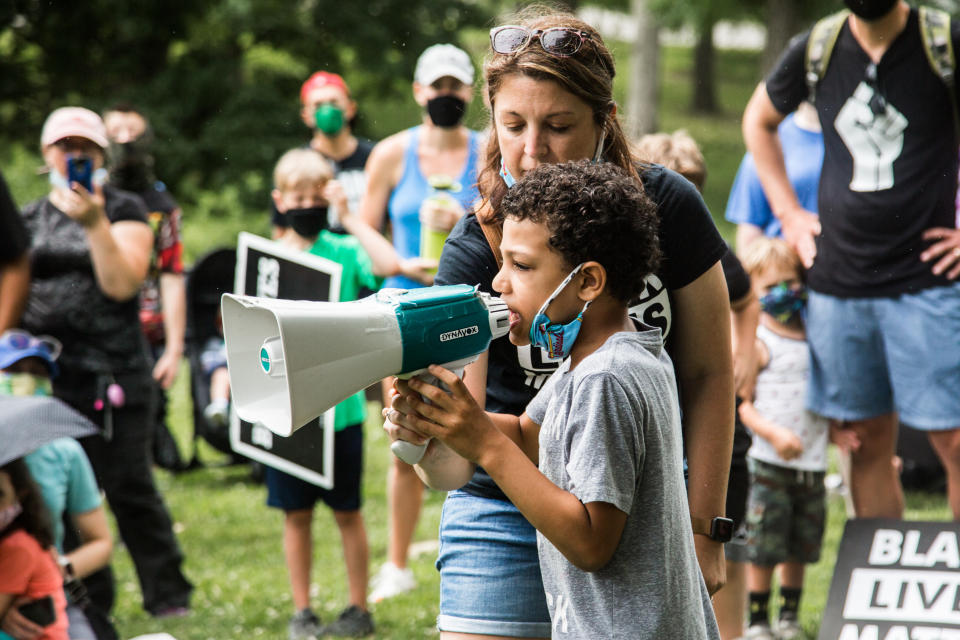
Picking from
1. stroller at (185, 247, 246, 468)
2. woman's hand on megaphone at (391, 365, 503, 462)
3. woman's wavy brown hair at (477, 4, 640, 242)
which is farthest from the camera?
stroller at (185, 247, 246, 468)

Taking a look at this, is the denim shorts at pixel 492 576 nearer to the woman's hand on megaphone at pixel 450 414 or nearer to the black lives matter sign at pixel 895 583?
the woman's hand on megaphone at pixel 450 414

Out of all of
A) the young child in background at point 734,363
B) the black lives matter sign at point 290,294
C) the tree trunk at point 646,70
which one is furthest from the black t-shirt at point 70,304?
the tree trunk at point 646,70

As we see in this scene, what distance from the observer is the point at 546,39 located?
2.59 meters

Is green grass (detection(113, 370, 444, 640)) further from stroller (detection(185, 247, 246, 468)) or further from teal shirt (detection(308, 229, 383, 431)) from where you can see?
teal shirt (detection(308, 229, 383, 431))

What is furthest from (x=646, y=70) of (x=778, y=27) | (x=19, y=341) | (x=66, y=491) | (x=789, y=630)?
(x=66, y=491)

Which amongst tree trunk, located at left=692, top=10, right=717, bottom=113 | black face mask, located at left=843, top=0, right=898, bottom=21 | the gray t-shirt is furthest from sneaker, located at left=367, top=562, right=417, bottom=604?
tree trunk, located at left=692, top=10, right=717, bottom=113

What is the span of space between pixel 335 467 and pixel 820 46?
2787mm

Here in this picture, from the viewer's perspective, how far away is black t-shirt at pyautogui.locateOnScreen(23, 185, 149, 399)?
5.51 m

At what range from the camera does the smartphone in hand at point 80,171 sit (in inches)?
209

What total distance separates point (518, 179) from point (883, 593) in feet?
9.05

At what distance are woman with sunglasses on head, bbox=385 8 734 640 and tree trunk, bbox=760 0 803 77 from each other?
1677cm

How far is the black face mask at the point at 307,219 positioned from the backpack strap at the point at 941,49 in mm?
2736

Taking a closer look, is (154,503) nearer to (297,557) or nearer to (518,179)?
(297,557)

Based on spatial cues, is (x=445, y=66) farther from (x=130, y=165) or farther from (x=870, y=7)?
(x=870, y=7)
